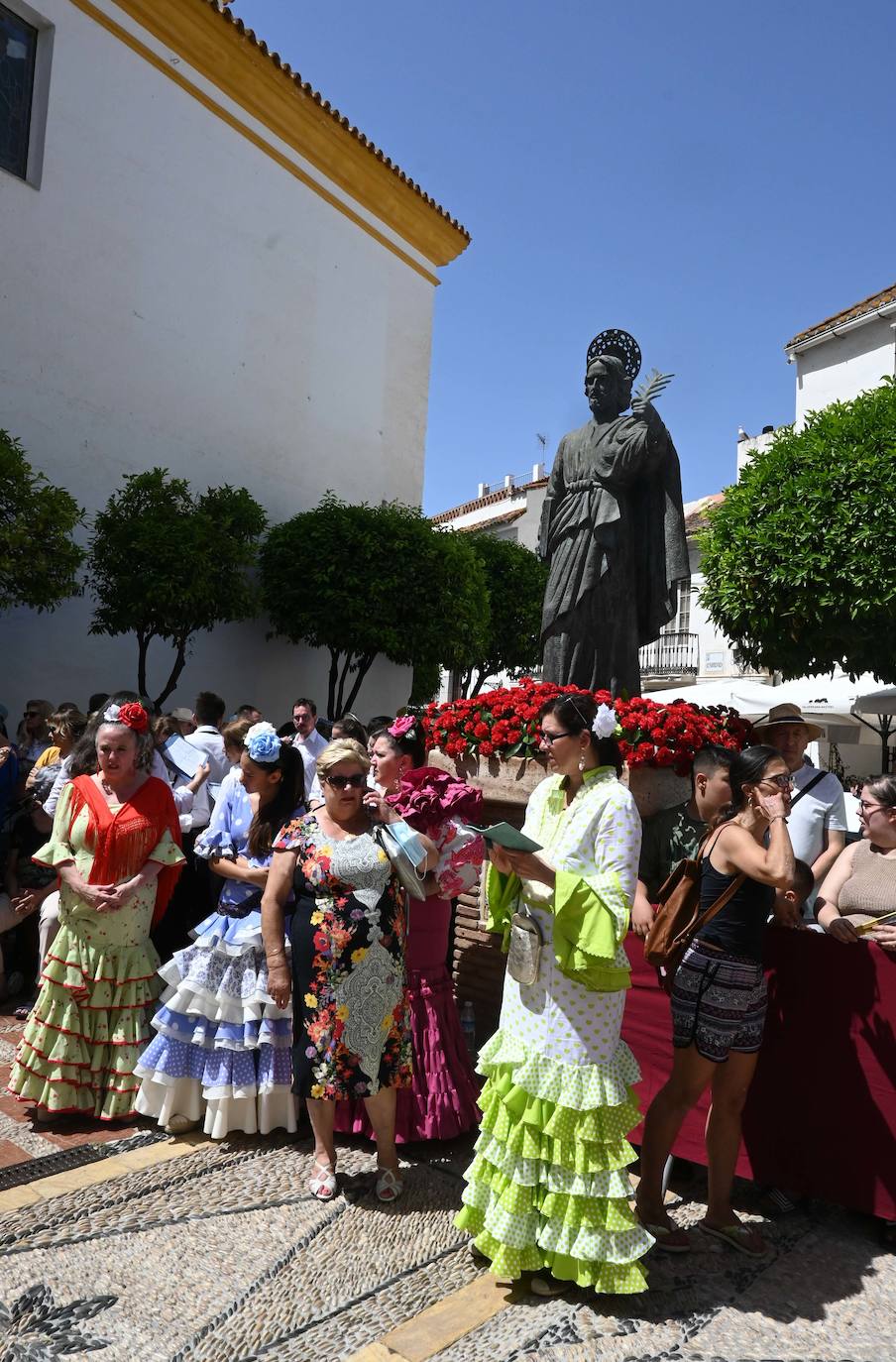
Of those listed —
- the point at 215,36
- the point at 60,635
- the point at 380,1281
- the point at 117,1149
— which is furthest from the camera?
the point at 215,36

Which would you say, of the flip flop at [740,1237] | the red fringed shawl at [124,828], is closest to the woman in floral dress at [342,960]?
the red fringed shawl at [124,828]

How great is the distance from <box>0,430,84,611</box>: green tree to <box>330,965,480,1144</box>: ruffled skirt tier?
7080mm

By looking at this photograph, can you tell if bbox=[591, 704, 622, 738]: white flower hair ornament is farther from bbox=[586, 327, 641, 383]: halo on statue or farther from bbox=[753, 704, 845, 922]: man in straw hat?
bbox=[586, 327, 641, 383]: halo on statue

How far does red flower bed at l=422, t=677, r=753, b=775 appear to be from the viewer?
459 centimetres

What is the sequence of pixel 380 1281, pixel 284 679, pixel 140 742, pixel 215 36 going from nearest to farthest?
pixel 380 1281
pixel 140 742
pixel 215 36
pixel 284 679

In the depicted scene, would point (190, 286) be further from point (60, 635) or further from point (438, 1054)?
point (438, 1054)

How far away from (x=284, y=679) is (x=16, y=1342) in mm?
13429

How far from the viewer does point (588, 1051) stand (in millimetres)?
2924

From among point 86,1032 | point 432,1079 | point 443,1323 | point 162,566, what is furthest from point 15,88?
point 443,1323

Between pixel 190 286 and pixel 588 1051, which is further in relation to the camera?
pixel 190 286

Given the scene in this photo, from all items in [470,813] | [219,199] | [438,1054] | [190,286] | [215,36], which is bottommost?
[438,1054]

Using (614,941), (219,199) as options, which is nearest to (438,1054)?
(614,941)

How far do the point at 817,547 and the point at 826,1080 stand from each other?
25.2 ft

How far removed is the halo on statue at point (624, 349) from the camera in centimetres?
557
